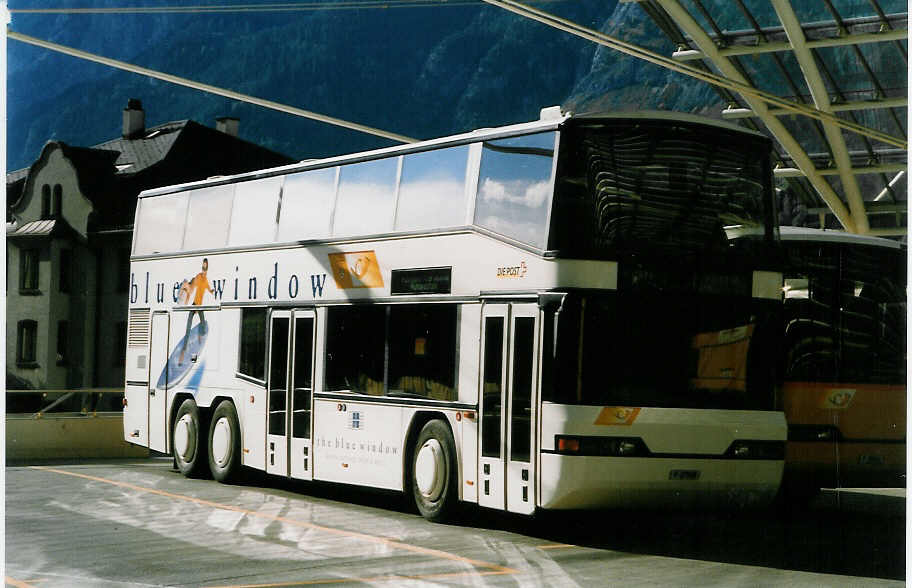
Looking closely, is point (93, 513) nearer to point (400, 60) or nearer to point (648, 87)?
point (648, 87)

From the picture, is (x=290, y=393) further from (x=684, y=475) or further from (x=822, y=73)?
(x=822, y=73)

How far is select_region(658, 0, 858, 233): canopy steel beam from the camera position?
23230mm

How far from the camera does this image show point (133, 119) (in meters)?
56.4

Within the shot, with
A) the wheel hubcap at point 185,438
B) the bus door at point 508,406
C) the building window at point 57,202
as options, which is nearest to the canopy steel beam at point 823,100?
the wheel hubcap at point 185,438

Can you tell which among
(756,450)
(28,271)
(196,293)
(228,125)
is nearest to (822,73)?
(196,293)

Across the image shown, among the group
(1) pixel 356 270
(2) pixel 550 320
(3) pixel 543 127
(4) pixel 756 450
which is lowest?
(4) pixel 756 450

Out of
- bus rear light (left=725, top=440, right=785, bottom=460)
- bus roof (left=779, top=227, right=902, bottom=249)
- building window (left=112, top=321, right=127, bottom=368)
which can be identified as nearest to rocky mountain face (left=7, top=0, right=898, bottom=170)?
building window (left=112, top=321, right=127, bottom=368)

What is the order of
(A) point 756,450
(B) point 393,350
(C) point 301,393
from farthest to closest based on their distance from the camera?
(C) point 301,393 → (B) point 393,350 → (A) point 756,450

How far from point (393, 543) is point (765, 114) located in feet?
54.3

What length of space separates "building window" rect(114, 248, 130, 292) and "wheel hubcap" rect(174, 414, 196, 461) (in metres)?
32.1

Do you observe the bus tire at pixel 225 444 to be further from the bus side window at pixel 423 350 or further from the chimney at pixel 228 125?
the chimney at pixel 228 125

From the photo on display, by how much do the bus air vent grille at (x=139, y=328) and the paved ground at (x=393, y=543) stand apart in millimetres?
3406

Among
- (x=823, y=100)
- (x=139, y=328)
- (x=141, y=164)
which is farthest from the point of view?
(x=141, y=164)

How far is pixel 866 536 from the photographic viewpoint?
1340 centimetres
